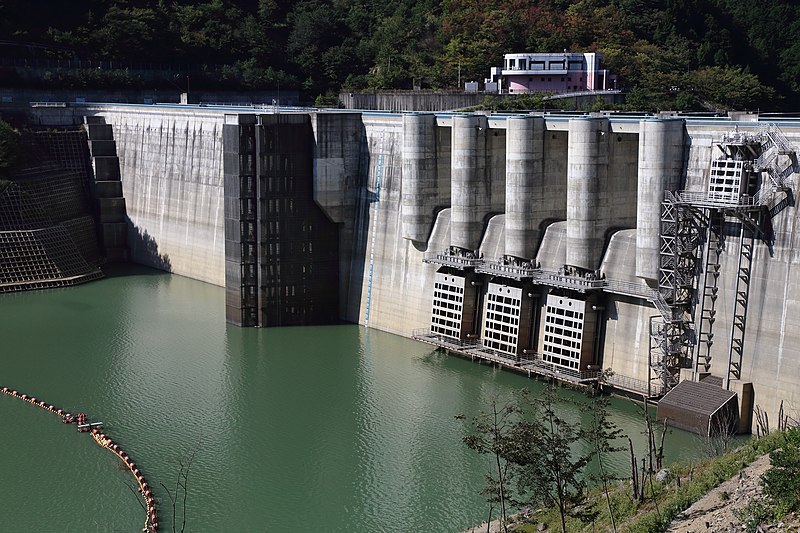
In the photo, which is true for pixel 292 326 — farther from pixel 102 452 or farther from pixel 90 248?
pixel 90 248

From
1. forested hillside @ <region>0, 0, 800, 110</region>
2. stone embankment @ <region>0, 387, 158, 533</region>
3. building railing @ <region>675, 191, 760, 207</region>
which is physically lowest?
stone embankment @ <region>0, 387, 158, 533</region>

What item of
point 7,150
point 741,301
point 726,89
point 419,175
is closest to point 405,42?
point 726,89

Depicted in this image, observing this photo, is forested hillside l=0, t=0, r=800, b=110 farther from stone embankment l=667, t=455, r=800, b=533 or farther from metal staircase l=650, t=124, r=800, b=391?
stone embankment l=667, t=455, r=800, b=533

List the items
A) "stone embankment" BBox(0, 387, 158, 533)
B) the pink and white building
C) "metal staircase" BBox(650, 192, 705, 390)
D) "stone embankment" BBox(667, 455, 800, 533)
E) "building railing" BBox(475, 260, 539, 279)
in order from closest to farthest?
"stone embankment" BBox(667, 455, 800, 533) → "stone embankment" BBox(0, 387, 158, 533) → "metal staircase" BBox(650, 192, 705, 390) → "building railing" BBox(475, 260, 539, 279) → the pink and white building

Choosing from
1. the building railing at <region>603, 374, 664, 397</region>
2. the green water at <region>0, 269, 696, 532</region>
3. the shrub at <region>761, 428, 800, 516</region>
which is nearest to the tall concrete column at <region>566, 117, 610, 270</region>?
the building railing at <region>603, 374, 664, 397</region>

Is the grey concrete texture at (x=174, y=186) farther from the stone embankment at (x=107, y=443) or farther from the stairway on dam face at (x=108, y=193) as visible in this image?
the stone embankment at (x=107, y=443)

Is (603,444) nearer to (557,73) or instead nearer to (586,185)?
(586,185)

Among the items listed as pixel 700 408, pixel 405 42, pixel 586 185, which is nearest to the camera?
pixel 700 408
